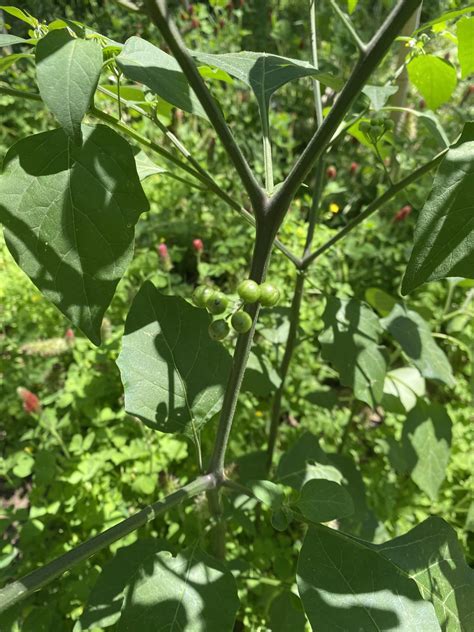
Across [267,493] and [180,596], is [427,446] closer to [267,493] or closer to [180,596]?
[267,493]

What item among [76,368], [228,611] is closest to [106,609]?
[228,611]

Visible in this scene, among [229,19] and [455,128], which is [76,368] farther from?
[229,19]

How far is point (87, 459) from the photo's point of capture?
5.59 feet

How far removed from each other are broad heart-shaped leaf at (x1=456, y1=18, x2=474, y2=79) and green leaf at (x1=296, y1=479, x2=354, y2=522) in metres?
0.83

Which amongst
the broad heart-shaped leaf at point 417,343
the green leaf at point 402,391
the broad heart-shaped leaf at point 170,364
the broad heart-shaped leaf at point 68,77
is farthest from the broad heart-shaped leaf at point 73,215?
the green leaf at point 402,391

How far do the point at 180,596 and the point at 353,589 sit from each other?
316 millimetres

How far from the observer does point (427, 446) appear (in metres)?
1.54

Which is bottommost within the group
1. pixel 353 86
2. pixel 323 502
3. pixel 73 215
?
pixel 323 502

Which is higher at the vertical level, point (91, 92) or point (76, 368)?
point (91, 92)

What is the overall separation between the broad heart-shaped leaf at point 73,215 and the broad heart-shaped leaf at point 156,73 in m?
0.09

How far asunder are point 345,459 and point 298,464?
1.47ft

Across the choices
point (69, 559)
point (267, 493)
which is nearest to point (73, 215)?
point (69, 559)

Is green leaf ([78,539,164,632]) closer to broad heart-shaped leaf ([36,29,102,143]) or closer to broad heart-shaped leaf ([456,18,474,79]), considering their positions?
broad heart-shaped leaf ([36,29,102,143])

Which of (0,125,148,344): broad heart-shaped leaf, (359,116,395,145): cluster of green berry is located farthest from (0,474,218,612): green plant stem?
(359,116,395,145): cluster of green berry
